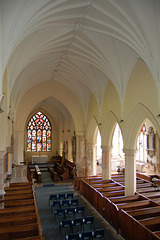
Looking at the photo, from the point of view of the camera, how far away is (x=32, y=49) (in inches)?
448

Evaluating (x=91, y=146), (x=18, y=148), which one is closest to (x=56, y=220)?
(x=18, y=148)

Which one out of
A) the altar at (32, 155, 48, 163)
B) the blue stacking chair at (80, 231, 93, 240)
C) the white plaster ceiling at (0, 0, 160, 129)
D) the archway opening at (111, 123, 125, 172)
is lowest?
the blue stacking chair at (80, 231, 93, 240)

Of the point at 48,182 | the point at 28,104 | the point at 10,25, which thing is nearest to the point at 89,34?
the point at 10,25

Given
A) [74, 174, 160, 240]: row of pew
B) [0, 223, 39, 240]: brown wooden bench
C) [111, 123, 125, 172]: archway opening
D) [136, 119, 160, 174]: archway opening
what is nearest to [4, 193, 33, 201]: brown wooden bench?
[74, 174, 160, 240]: row of pew

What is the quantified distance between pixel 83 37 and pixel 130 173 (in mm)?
7992

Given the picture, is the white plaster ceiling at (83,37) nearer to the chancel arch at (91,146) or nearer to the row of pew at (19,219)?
the chancel arch at (91,146)

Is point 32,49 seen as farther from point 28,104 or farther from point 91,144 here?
point 91,144

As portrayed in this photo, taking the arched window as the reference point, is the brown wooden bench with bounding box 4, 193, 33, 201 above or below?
below

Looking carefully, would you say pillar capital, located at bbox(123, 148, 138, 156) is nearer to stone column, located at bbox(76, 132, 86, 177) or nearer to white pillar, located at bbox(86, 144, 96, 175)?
white pillar, located at bbox(86, 144, 96, 175)

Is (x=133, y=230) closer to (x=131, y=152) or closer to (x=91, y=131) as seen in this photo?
(x=131, y=152)

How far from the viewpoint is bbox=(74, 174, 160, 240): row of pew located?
308 inches

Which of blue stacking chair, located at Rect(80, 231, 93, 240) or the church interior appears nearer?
blue stacking chair, located at Rect(80, 231, 93, 240)

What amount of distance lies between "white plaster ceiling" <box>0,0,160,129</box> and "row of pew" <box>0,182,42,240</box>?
5.28 m

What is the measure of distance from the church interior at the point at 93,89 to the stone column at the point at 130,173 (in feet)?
0.18
